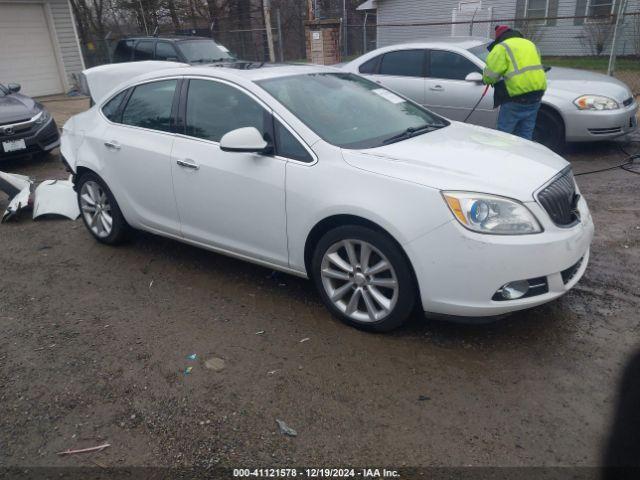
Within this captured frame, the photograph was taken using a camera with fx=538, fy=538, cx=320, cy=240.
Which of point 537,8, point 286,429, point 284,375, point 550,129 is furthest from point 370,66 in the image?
point 537,8

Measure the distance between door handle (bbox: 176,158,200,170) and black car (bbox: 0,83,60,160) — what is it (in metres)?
5.37

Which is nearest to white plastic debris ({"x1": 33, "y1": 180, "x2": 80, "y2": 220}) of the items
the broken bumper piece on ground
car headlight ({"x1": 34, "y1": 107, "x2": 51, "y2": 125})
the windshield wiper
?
the broken bumper piece on ground

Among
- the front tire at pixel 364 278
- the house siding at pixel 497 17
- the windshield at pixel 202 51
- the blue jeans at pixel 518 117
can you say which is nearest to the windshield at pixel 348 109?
the front tire at pixel 364 278

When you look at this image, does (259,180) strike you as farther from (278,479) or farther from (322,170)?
(278,479)

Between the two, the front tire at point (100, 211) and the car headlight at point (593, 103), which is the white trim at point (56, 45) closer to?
the front tire at point (100, 211)

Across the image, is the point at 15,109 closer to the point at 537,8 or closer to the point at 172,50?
the point at 172,50

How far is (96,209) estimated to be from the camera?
5.13 m

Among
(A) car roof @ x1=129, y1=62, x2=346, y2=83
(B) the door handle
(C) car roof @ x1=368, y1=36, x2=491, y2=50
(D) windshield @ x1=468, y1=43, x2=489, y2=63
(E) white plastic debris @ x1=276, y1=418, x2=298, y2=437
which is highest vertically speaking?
(A) car roof @ x1=129, y1=62, x2=346, y2=83

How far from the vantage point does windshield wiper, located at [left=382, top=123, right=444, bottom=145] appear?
3796 millimetres

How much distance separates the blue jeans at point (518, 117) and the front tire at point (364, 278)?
12.0 ft

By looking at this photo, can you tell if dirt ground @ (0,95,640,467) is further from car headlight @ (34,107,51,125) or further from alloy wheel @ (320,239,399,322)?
car headlight @ (34,107,51,125)

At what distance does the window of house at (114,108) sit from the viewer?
481cm

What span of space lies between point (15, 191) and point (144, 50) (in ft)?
20.1

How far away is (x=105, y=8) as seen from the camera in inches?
904
